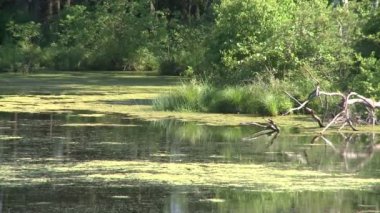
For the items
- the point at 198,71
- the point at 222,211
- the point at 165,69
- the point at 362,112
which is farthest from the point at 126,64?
the point at 222,211

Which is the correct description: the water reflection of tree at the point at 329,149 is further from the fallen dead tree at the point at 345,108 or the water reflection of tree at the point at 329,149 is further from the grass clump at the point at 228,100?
the grass clump at the point at 228,100

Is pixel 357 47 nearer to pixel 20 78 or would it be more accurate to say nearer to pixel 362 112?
pixel 362 112

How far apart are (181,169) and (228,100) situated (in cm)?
866

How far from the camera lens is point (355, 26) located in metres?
Result: 23.4

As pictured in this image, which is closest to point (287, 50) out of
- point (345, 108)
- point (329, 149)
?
point (345, 108)

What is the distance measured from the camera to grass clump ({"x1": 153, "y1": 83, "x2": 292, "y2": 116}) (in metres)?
20.8

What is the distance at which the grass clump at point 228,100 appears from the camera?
2078cm

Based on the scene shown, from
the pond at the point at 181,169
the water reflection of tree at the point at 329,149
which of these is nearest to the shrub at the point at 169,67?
the pond at the point at 181,169

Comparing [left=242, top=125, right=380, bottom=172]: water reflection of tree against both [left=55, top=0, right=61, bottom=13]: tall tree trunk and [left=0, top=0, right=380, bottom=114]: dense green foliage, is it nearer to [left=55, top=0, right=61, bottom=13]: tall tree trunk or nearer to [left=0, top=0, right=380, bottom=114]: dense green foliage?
[left=0, top=0, right=380, bottom=114]: dense green foliage

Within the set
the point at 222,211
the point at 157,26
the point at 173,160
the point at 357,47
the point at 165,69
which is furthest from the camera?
the point at 157,26

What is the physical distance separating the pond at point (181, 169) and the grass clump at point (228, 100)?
2038mm

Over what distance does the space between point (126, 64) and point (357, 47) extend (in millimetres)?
19659

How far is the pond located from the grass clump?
2038 millimetres

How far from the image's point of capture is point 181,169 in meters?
13.0
